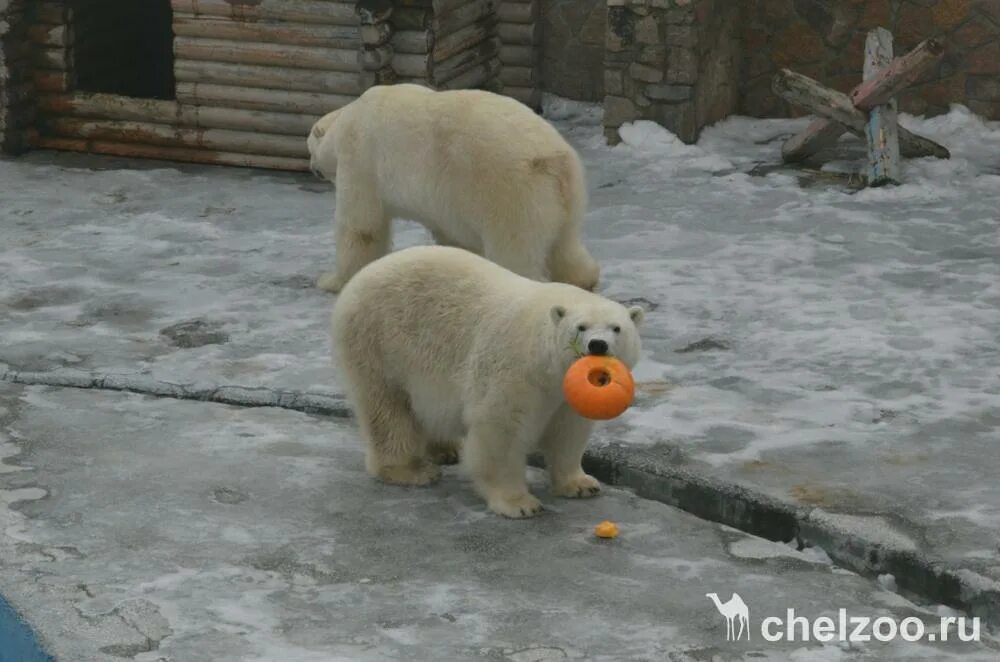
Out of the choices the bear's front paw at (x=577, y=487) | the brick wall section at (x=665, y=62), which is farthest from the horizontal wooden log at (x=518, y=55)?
the bear's front paw at (x=577, y=487)

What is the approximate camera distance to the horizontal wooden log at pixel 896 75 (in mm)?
9156

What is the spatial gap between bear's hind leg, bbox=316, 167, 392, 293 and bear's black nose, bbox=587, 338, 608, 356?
9.22 feet

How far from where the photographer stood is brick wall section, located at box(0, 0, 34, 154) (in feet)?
32.8

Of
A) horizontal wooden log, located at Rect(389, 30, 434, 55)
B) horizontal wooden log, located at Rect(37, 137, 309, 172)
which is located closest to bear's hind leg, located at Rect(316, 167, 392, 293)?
horizontal wooden log, located at Rect(389, 30, 434, 55)

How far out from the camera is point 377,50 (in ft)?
30.8

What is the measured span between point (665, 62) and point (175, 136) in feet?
9.53

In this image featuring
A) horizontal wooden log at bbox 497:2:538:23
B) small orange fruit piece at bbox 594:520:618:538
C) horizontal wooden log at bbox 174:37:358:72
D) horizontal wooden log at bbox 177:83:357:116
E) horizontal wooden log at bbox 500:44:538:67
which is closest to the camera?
small orange fruit piece at bbox 594:520:618:538

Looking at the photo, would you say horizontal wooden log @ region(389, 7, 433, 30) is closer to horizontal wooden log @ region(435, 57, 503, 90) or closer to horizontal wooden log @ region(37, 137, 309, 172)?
horizontal wooden log @ region(435, 57, 503, 90)

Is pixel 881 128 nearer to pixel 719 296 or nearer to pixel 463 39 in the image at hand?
pixel 719 296

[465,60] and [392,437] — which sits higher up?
[465,60]

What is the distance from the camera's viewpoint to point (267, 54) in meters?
9.82

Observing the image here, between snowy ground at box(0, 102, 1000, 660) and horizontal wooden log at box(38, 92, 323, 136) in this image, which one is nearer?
snowy ground at box(0, 102, 1000, 660)

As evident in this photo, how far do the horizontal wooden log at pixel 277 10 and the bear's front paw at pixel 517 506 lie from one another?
4920 millimetres

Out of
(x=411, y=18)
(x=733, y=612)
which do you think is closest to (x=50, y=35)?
(x=411, y=18)
